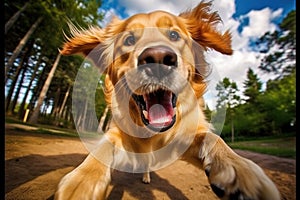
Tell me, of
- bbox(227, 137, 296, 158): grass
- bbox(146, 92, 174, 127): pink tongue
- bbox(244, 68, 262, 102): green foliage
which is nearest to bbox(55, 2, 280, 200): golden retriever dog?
bbox(146, 92, 174, 127): pink tongue

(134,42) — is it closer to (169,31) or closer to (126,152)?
(169,31)

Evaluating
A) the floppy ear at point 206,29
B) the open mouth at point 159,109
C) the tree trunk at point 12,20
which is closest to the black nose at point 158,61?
the open mouth at point 159,109

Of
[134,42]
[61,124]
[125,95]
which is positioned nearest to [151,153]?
[125,95]

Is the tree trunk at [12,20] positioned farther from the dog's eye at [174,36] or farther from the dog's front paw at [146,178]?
the dog's eye at [174,36]

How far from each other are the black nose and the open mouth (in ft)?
0.33

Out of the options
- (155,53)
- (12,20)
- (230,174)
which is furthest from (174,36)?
(12,20)

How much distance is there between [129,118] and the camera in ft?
3.95

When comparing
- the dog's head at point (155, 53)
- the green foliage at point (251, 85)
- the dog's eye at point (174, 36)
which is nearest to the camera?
the dog's head at point (155, 53)

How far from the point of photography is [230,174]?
0.83m

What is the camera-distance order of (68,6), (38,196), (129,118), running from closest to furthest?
1. (38,196)
2. (129,118)
3. (68,6)

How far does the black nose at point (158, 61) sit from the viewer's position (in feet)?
3.06

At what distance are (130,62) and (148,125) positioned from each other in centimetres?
47

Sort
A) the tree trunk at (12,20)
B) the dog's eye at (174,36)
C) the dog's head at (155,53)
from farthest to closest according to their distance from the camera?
the tree trunk at (12,20) → the dog's eye at (174,36) → the dog's head at (155,53)

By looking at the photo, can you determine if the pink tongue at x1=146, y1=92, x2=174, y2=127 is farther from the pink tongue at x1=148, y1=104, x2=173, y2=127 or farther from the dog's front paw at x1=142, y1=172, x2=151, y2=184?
the dog's front paw at x1=142, y1=172, x2=151, y2=184
